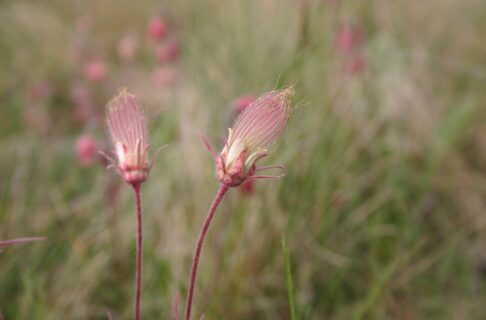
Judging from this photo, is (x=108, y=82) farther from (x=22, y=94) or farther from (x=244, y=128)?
(x=244, y=128)

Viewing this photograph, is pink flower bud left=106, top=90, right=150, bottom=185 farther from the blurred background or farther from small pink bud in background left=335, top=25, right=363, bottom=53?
small pink bud in background left=335, top=25, right=363, bottom=53

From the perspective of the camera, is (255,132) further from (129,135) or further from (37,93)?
(37,93)

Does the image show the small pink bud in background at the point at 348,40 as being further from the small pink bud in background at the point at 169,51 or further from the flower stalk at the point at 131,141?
the flower stalk at the point at 131,141

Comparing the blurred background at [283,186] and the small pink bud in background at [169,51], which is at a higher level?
the small pink bud in background at [169,51]

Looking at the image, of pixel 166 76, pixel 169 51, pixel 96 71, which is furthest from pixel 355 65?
pixel 96 71

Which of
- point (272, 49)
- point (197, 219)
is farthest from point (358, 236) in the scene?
point (272, 49)

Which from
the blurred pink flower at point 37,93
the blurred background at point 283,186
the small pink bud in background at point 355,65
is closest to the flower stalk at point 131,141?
the blurred background at point 283,186

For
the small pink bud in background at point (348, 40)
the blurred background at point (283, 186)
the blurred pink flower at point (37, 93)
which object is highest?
the small pink bud in background at point (348, 40)
